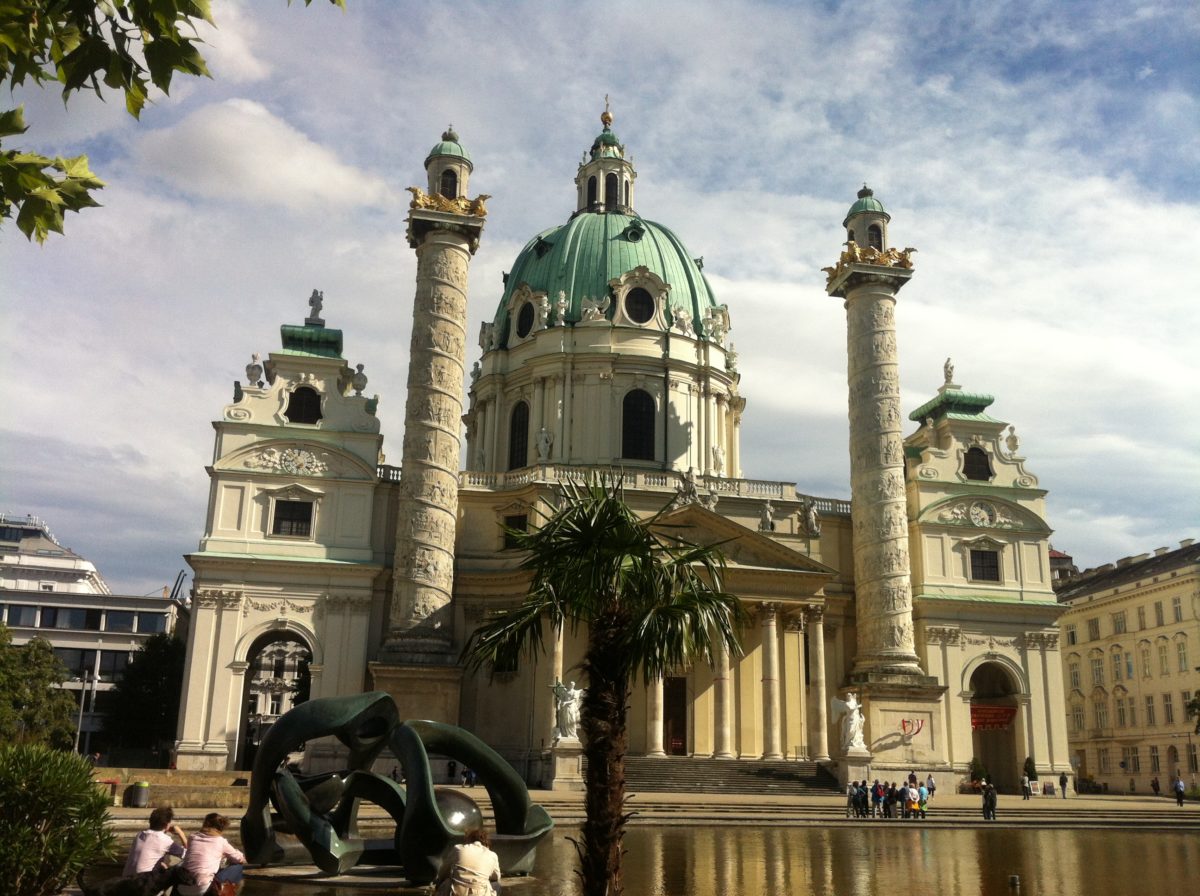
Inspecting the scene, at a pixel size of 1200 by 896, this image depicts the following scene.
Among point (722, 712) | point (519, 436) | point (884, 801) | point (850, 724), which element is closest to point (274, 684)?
point (519, 436)

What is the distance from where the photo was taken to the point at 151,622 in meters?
83.1

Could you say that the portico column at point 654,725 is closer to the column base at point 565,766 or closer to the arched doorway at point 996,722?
the column base at point 565,766

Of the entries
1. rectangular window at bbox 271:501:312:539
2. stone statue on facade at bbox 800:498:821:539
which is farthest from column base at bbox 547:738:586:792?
stone statue on facade at bbox 800:498:821:539

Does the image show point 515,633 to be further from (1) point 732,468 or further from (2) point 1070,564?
(2) point 1070,564

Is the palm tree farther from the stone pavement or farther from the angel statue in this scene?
the angel statue

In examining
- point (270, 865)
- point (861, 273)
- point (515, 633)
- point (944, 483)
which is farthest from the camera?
point (944, 483)

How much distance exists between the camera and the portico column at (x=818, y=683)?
43781 millimetres

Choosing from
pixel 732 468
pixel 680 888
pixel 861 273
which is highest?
pixel 861 273

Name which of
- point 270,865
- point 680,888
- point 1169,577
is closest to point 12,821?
point 270,865

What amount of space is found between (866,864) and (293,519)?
30714 millimetres

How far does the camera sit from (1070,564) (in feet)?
284

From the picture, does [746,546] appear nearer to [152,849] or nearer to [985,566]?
[985,566]

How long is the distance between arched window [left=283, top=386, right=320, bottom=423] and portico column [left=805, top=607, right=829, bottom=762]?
21302 mm

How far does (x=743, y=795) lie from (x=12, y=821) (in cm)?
3030
